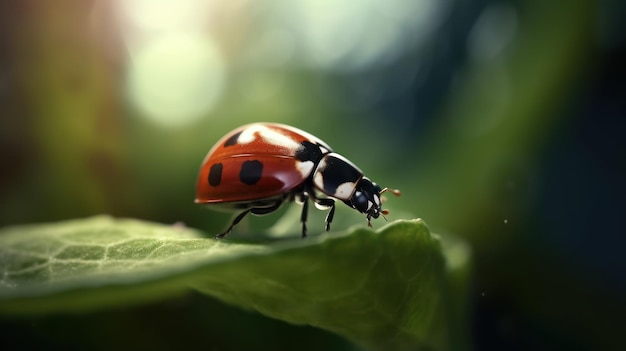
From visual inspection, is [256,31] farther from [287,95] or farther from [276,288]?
[276,288]

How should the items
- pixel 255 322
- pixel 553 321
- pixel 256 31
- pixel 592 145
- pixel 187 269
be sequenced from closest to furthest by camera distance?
pixel 187 269, pixel 255 322, pixel 553 321, pixel 592 145, pixel 256 31

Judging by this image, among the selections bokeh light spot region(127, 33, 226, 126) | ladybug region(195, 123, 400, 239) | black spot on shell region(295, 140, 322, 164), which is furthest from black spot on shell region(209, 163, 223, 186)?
bokeh light spot region(127, 33, 226, 126)

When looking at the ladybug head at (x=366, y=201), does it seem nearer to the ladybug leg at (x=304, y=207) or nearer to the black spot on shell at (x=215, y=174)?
the ladybug leg at (x=304, y=207)

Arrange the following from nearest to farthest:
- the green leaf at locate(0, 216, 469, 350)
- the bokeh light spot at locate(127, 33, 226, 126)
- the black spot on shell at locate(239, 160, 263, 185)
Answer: the green leaf at locate(0, 216, 469, 350) → the black spot on shell at locate(239, 160, 263, 185) → the bokeh light spot at locate(127, 33, 226, 126)

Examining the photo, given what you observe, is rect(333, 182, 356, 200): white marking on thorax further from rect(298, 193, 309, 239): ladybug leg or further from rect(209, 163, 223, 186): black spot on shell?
rect(209, 163, 223, 186): black spot on shell

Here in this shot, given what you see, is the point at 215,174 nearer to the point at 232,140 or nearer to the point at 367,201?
the point at 232,140

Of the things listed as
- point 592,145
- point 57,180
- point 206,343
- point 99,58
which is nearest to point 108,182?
point 57,180
